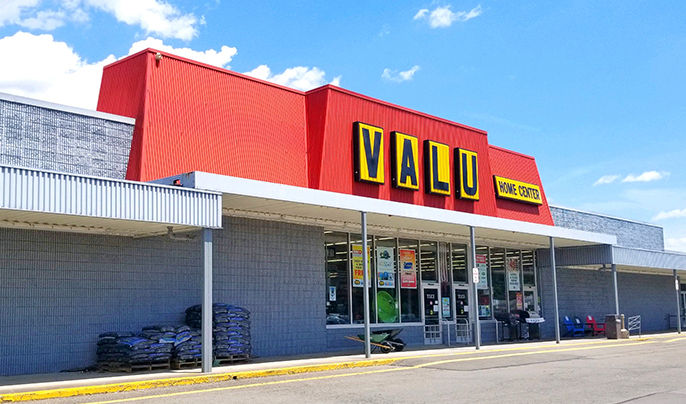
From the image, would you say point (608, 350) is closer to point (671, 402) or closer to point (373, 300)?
point (373, 300)

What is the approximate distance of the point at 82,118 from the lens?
683 inches

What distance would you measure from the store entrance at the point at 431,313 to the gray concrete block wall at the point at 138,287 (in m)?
5.49

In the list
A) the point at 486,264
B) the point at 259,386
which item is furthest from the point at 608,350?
the point at 259,386

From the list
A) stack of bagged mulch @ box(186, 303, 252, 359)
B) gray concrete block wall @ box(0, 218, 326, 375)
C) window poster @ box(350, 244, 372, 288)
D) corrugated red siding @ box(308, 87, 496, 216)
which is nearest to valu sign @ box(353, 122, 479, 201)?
corrugated red siding @ box(308, 87, 496, 216)

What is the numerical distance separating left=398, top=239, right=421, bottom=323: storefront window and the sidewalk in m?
5.78

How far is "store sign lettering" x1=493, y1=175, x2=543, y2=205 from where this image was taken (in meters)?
30.0

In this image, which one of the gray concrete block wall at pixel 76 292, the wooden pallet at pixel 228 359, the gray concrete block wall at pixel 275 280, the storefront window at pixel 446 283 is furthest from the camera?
the storefront window at pixel 446 283

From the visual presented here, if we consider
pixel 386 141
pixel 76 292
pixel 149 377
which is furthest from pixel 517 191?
pixel 149 377

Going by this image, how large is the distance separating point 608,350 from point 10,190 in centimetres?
1810

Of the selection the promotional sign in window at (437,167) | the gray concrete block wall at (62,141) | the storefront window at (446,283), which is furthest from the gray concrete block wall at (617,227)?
the gray concrete block wall at (62,141)

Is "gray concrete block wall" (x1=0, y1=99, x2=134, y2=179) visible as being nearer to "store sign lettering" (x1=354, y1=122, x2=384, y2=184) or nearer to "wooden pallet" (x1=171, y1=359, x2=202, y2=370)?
"wooden pallet" (x1=171, y1=359, x2=202, y2=370)

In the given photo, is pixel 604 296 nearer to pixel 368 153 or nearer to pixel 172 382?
pixel 368 153

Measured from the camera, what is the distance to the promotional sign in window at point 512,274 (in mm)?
30797

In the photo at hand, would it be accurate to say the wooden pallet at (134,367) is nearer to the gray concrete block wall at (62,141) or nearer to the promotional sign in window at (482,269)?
the gray concrete block wall at (62,141)
